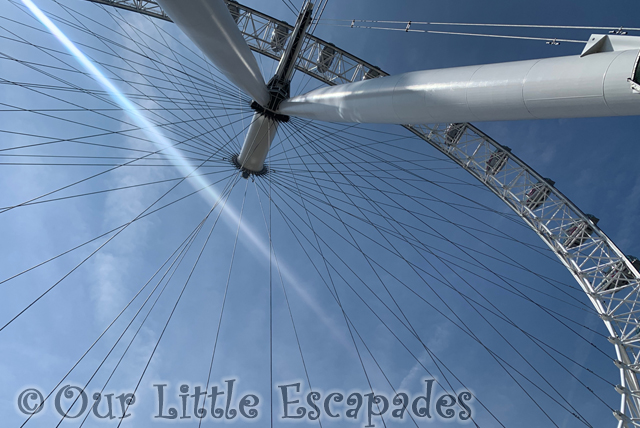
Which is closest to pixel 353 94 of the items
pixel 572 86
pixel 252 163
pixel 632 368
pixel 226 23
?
pixel 226 23

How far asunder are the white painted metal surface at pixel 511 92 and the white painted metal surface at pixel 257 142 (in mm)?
6040

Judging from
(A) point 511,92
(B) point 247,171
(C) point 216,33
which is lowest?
(A) point 511,92

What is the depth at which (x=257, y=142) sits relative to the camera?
12625mm

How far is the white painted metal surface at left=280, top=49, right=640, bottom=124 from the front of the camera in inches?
142

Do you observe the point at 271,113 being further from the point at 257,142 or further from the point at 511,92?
the point at 511,92

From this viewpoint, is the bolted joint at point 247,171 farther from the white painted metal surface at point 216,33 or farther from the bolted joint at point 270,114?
the white painted metal surface at point 216,33

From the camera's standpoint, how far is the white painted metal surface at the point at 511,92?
11.8ft

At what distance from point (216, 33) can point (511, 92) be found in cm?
459

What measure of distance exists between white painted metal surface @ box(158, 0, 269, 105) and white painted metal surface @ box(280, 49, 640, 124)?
95.2 inches

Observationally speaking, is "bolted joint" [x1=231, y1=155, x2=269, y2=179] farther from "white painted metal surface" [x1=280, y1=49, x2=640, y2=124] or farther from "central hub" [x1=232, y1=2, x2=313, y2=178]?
"white painted metal surface" [x1=280, y1=49, x2=640, y2=124]

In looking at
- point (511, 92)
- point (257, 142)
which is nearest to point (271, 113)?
point (257, 142)

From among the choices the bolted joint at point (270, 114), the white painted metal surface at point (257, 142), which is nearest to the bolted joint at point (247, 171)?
the white painted metal surface at point (257, 142)

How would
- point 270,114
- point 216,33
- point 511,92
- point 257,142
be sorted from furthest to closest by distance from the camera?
point 257,142, point 270,114, point 216,33, point 511,92

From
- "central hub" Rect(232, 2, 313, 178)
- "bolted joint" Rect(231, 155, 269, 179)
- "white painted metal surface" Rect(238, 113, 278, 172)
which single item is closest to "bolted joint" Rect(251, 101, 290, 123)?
"central hub" Rect(232, 2, 313, 178)
